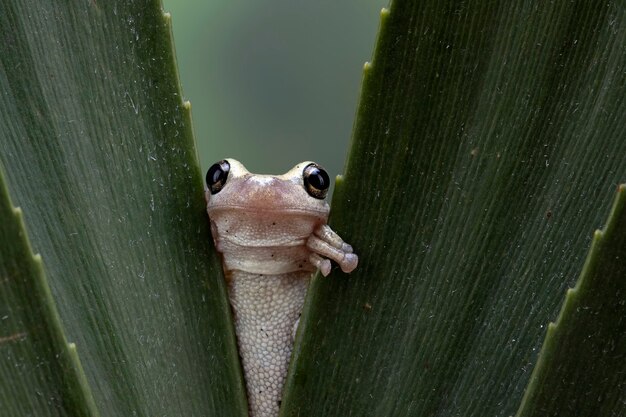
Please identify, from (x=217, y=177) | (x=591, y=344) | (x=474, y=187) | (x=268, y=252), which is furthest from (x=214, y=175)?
(x=591, y=344)

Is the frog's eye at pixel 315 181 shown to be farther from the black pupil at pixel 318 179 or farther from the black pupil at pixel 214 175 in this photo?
the black pupil at pixel 214 175

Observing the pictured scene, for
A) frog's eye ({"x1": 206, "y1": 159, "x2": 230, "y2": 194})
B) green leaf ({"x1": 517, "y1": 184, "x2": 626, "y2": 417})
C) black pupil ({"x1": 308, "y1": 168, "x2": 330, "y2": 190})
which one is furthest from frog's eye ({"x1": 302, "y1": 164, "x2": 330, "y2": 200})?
green leaf ({"x1": 517, "y1": 184, "x2": 626, "y2": 417})

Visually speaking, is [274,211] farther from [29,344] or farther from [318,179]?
[29,344]

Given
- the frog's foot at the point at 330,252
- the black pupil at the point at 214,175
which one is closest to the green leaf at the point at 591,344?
the frog's foot at the point at 330,252

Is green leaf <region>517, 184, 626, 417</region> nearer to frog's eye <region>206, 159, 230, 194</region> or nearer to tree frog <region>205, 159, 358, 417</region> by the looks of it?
tree frog <region>205, 159, 358, 417</region>

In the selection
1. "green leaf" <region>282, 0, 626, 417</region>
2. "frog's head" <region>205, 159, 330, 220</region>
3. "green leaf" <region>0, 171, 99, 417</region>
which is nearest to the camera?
"green leaf" <region>0, 171, 99, 417</region>
